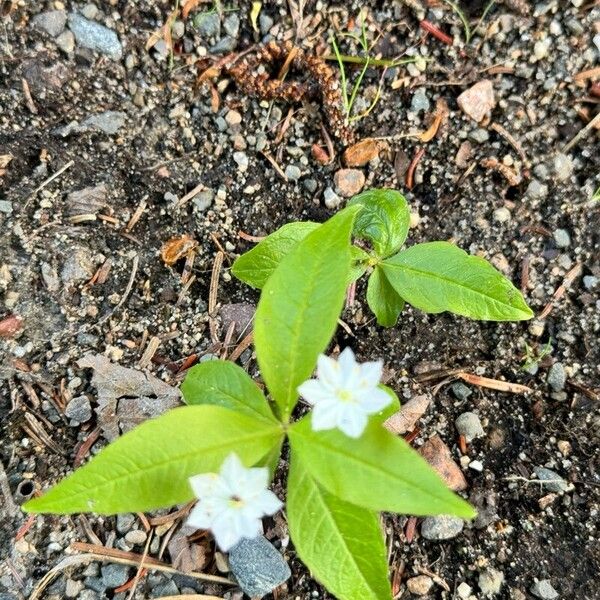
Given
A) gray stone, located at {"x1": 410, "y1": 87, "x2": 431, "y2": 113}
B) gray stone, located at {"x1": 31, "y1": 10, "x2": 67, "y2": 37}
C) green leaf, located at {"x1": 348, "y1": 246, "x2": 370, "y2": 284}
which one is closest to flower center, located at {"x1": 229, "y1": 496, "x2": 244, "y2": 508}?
green leaf, located at {"x1": 348, "y1": 246, "x2": 370, "y2": 284}

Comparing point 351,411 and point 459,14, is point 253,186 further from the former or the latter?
point 351,411

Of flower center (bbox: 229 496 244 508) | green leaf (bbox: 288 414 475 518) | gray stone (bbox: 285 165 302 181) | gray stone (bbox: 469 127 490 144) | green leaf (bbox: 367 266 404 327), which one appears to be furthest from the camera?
gray stone (bbox: 469 127 490 144)

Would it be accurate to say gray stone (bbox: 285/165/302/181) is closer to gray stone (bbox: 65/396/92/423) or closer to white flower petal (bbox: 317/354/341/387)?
gray stone (bbox: 65/396/92/423)

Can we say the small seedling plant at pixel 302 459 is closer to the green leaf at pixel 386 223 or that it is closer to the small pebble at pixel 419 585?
the green leaf at pixel 386 223

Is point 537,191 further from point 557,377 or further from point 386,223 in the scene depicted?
point 386,223

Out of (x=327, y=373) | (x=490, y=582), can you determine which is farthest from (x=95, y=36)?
(x=490, y=582)

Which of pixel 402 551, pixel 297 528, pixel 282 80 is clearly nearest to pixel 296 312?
pixel 297 528
